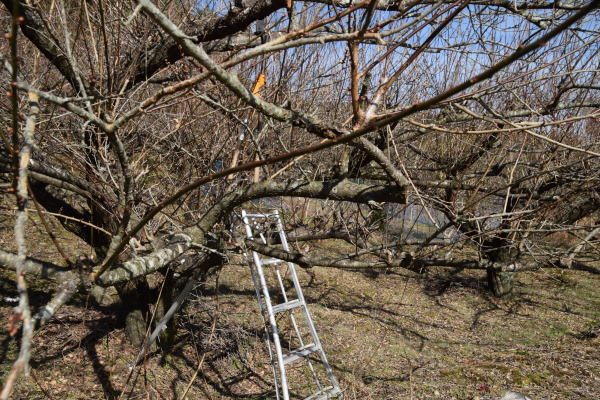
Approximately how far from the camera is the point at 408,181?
2.17m

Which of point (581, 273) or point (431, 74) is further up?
point (431, 74)

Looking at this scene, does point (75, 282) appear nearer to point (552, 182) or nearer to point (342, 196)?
point (342, 196)

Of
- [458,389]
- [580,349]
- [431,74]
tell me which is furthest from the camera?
[431,74]

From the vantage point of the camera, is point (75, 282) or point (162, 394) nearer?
point (75, 282)

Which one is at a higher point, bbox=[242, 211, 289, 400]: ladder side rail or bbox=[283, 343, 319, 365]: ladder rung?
bbox=[242, 211, 289, 400]: ladder side rail

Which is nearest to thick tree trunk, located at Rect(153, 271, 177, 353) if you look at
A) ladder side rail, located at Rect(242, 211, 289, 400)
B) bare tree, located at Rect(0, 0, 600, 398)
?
bare tree, located at Rect(0, 0, 600, 398)

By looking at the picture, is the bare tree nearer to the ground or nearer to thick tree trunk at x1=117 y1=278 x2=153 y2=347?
thick tree trunk at x1=117 y1=278 x2=153 y2=347

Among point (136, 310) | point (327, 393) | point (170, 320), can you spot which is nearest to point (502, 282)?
point (327, 393)

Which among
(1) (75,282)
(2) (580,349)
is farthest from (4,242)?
(2) (580,349)

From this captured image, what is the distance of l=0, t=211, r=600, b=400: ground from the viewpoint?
3836mm

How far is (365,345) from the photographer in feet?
17.4

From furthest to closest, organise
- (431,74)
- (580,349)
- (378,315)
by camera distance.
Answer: (378,315), (431,74), (580,349)

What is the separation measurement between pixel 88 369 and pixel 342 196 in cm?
278

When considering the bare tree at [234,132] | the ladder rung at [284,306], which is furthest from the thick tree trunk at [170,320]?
the ladder rung at [284,306]
